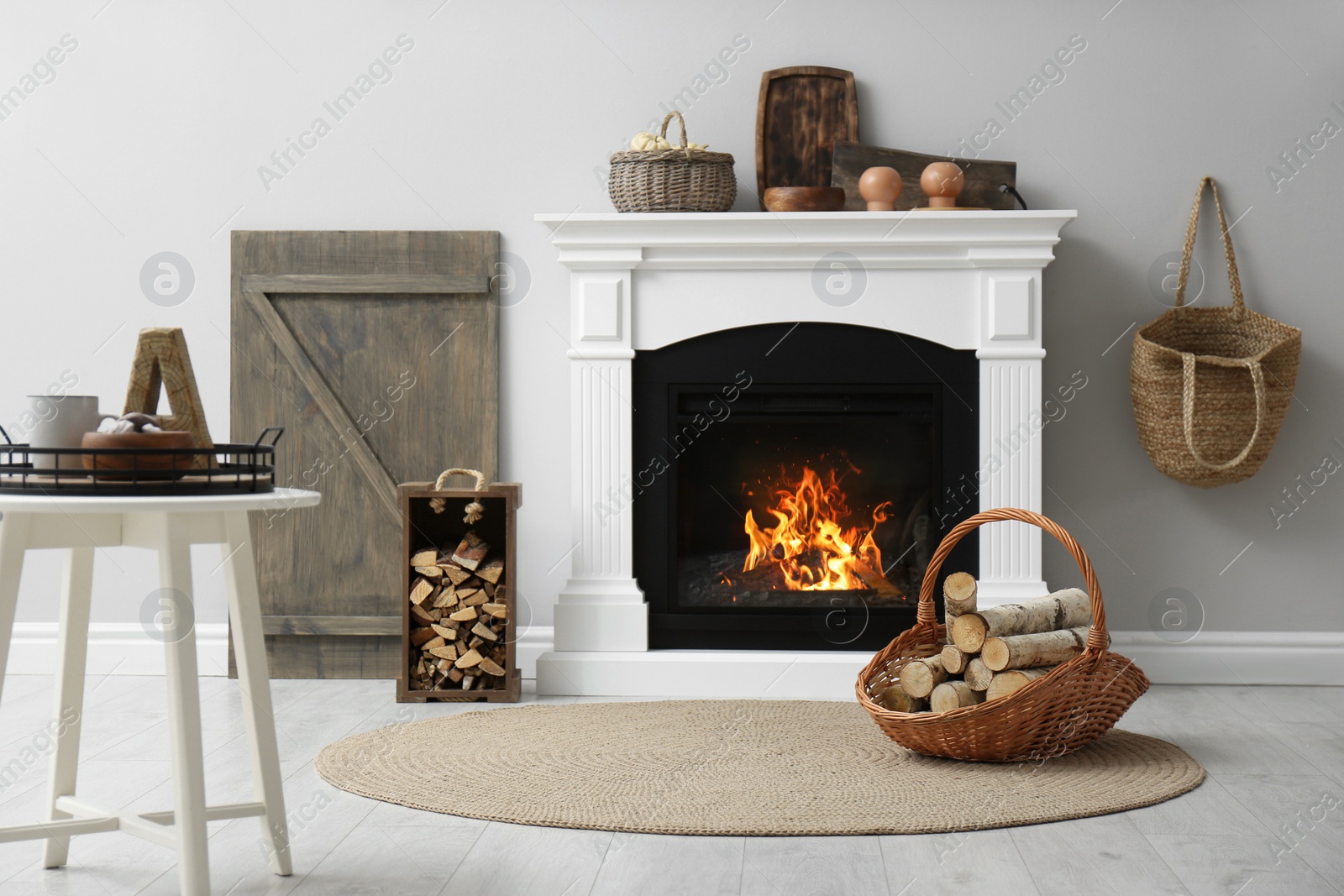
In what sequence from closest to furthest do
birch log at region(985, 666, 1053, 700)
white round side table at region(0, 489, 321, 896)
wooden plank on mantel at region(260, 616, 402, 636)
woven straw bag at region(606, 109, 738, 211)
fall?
1. white round side table at region(0, 489, 321, 896)
2. birch log at region(985, 666, 1053, 700)
3. woven straw bag at region(606, 109, 738, 211)
4. wooden plank on mantel at region(260, 616, 402, 636)

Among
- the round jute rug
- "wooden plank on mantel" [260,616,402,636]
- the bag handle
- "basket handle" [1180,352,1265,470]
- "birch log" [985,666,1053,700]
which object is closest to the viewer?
the round jute rug

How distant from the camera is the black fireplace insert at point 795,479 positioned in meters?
3.55

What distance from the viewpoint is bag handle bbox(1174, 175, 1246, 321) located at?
142 inches

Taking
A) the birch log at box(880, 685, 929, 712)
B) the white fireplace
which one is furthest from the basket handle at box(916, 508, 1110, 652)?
the white fireplace

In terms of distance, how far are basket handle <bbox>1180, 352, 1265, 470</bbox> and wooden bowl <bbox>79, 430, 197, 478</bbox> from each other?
2.69m

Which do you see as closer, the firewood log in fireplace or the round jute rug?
the round jute rug

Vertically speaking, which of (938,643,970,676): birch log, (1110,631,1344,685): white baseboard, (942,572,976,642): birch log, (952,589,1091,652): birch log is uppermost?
(942,572,976,642): birch log

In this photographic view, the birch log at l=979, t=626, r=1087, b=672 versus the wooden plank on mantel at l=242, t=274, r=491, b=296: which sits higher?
the wooden plank on mantel at l=242, t=274, r=491, b=296

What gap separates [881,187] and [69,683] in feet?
8.10

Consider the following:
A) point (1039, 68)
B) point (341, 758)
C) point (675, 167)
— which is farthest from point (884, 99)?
point (341, 758)

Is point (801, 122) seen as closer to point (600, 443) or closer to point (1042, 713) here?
point (600, 443)

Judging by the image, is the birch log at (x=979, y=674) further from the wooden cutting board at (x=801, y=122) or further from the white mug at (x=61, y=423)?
the white mug at (x=61, y=423)

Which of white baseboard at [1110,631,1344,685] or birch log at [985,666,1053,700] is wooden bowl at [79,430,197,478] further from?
white baseboard at [1110,631,1344,685]

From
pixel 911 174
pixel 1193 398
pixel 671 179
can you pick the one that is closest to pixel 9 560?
pixel 671 179
